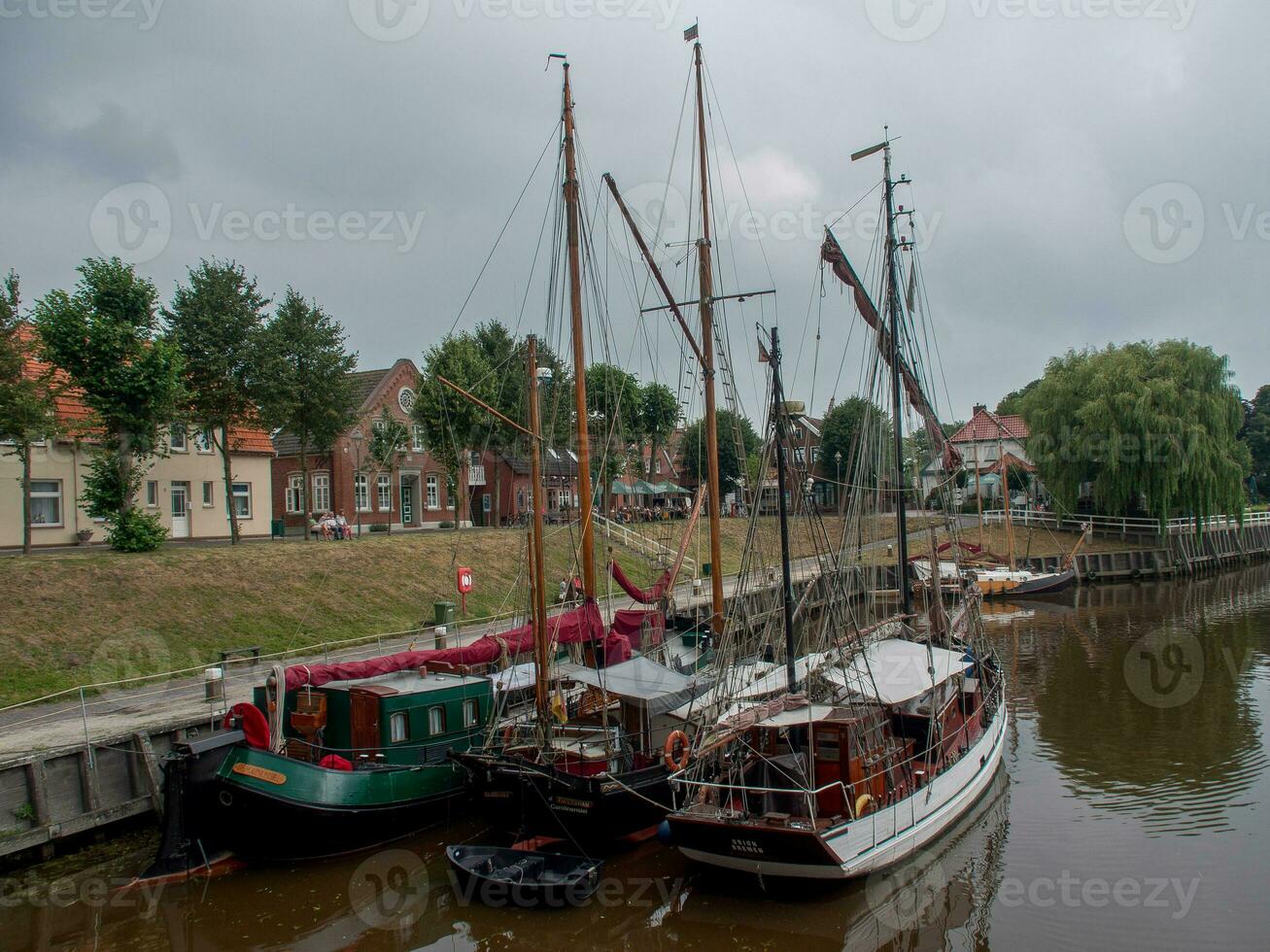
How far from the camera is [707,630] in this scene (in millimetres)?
27031

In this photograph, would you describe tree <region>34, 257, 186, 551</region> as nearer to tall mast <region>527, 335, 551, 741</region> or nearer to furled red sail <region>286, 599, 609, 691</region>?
furled red sail <region>286, 599, 609, 691</region>

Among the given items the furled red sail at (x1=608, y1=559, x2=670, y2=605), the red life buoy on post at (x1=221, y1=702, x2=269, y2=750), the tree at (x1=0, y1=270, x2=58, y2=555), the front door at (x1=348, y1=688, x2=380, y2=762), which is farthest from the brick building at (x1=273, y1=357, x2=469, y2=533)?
the red life buoy on post at (x1=221, y1=702, x2=269, y2=750)

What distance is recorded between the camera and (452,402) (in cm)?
4503

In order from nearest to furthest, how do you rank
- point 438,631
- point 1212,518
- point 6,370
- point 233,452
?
1. point 438,631
2. point 6,370
3. point 233,452
4. point 1212,518

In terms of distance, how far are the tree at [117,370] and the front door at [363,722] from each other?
1674cm

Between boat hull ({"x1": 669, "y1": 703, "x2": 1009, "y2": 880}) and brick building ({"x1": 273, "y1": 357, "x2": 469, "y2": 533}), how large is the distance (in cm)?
3874

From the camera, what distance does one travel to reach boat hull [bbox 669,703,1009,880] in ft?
42.9

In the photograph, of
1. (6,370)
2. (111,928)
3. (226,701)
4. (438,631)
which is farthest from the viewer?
(6,370)

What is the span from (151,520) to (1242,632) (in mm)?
41542

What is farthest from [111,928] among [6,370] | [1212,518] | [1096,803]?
[1212,518]

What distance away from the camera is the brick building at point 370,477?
170 ft

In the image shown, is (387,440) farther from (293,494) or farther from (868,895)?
(868,895)

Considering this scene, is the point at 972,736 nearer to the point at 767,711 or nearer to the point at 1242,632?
the point at 767,711

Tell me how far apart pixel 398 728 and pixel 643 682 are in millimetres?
4916
